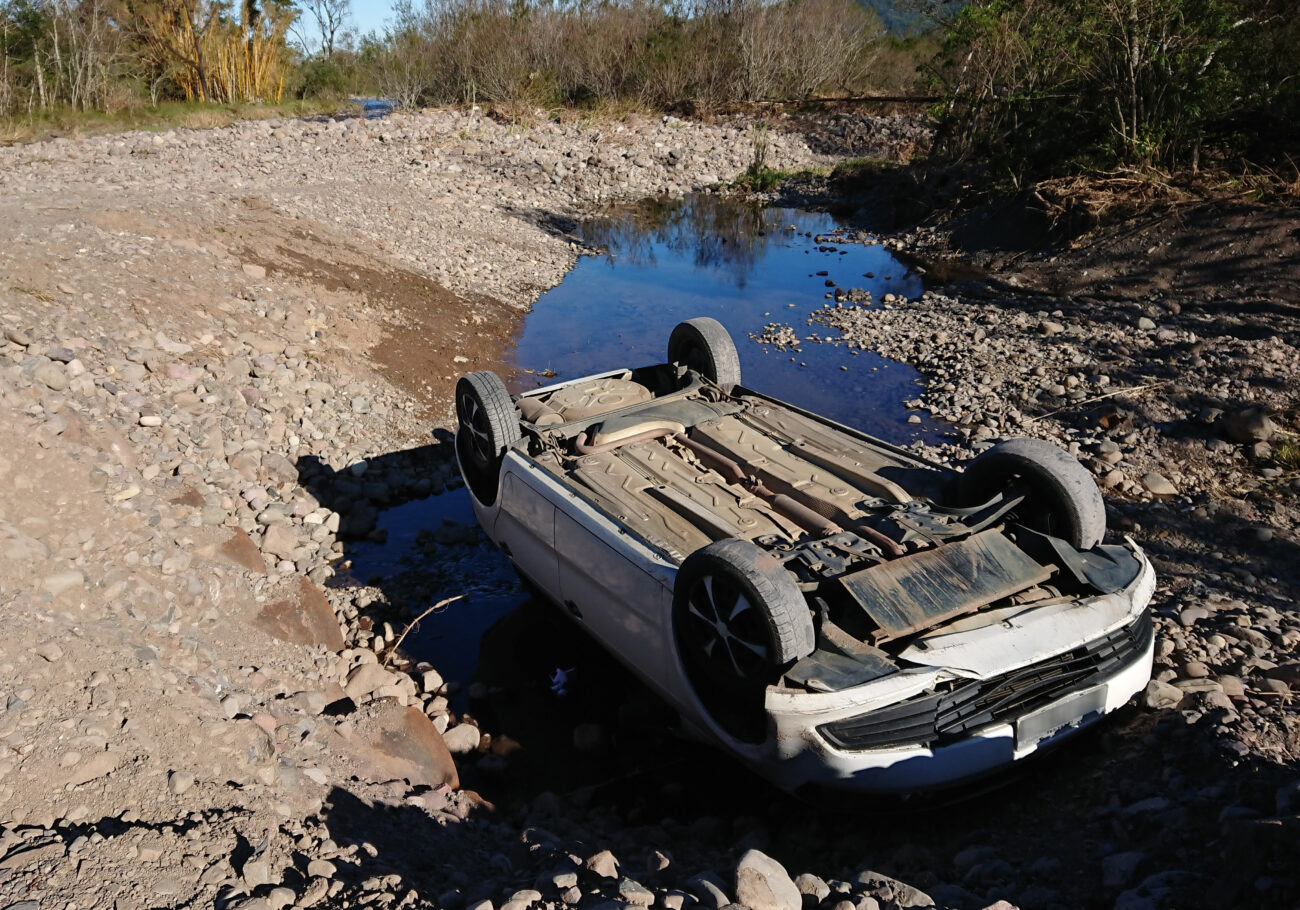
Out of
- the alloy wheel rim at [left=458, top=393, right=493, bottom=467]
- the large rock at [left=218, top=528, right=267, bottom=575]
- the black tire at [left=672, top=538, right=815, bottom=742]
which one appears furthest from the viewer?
the large rock at [left=218, top=528, right=267, bottom=575]

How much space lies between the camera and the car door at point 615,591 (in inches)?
174

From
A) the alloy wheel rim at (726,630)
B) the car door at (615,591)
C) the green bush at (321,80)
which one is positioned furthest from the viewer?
the green bush at (321,80)

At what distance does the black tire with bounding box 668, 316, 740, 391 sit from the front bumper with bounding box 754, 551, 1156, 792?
131 inches

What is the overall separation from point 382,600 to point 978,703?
4.08 m

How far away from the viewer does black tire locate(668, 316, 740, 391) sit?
22.6 ft

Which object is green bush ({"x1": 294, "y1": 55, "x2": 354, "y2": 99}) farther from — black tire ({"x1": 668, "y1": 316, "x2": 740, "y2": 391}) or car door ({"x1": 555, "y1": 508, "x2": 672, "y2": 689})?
car door ({"x1": 555, "y1": 508, "x2": 672, "y2": 689})

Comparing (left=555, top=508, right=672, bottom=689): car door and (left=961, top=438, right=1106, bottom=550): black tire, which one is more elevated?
(left=961, top=438, right=1106, bottom=550): black tire

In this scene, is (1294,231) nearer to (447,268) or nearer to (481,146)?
(447,268)

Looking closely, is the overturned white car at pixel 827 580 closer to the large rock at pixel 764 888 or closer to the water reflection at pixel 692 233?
the large rock at pixel 764 888

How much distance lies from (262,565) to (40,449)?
1.48m

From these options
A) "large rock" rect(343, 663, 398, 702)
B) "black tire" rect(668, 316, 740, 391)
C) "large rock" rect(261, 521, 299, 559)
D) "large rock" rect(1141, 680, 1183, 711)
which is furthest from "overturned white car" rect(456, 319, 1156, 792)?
"large rock" rect(261, 521, 299, 559)

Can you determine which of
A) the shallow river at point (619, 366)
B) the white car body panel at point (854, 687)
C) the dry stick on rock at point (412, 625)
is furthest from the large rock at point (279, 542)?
the white car body panel at point (854, 687)

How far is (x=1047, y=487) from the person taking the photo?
464 cm

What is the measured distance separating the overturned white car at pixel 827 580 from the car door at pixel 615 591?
0.01m
